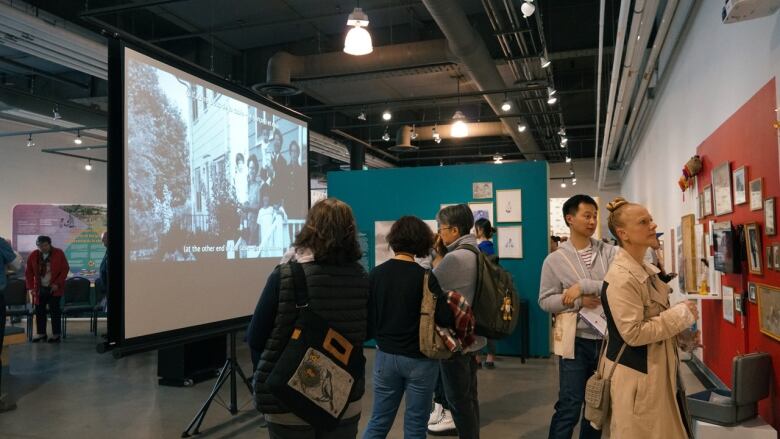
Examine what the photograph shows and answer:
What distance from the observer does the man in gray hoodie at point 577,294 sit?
2674mm

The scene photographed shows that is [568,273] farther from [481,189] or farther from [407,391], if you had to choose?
[481,189]

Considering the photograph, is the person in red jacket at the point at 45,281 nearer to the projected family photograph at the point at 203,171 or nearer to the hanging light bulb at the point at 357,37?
the projected family photograph at the point at 203,171

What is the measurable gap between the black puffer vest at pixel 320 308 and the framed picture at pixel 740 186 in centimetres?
257

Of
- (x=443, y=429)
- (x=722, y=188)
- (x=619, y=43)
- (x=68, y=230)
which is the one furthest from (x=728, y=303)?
(x=68, y=230)

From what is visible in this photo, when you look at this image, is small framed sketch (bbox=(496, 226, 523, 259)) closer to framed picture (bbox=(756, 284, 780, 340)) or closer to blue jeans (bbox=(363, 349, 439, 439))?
framed picture (bbox=(756, 284, 780, 340))

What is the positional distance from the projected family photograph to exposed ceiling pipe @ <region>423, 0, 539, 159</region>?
202 centimetres

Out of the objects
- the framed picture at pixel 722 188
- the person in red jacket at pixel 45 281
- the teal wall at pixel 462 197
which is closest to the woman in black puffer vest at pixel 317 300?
the framed picture at pixel 722 188

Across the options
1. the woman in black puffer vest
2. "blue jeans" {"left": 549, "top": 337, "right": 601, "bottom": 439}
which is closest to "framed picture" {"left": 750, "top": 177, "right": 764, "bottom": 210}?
"blue jeans" {"left": 549, "top": 337, "right": 601, "bottom": 439}

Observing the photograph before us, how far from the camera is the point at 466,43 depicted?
6316mm

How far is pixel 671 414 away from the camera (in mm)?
2064

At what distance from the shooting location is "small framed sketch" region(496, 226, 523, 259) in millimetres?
6965

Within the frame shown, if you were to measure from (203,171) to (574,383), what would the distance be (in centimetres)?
247

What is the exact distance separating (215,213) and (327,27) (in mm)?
4987

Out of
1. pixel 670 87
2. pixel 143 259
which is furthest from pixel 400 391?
pixel 670 87
